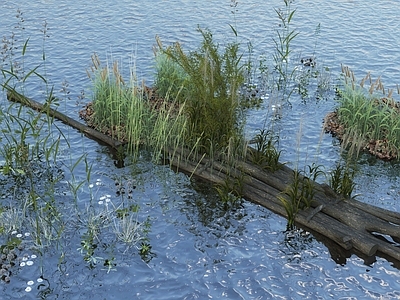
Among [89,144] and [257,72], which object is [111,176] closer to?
[89,144]

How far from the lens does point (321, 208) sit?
38.4 feet

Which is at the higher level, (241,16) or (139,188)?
(241,16)

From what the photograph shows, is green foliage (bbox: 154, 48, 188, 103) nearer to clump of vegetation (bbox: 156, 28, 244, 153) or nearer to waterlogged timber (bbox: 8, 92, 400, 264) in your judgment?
clump of vegetation (bbox: 156, 28, 244, 153)

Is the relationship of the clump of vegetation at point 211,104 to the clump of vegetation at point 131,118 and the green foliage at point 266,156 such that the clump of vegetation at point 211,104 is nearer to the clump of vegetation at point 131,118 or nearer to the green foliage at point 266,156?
the clump of vegetation at point 131,118

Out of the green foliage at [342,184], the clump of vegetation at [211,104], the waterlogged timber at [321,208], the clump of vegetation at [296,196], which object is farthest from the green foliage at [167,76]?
the green foliage at [342,184]

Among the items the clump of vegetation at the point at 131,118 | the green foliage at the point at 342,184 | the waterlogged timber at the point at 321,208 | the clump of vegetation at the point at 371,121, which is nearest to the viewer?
the waterlogged timber at the point at 321,208

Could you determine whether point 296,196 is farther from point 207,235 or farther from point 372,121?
point 372,121

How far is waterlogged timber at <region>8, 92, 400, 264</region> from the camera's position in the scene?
35.9 ft

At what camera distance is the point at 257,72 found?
18109 mm

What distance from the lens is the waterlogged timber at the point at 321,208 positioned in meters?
10.9

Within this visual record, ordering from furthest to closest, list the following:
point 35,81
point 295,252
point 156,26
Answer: point 156,26
point 35,81
point 295,252

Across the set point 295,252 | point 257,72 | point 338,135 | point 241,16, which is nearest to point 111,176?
point 295,252

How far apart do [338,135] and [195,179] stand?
156 inches

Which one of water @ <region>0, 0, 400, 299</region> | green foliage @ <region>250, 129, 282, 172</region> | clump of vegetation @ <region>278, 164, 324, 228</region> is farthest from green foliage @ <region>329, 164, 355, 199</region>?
green foliage @ <region>250, 129, 282, 172</region>
